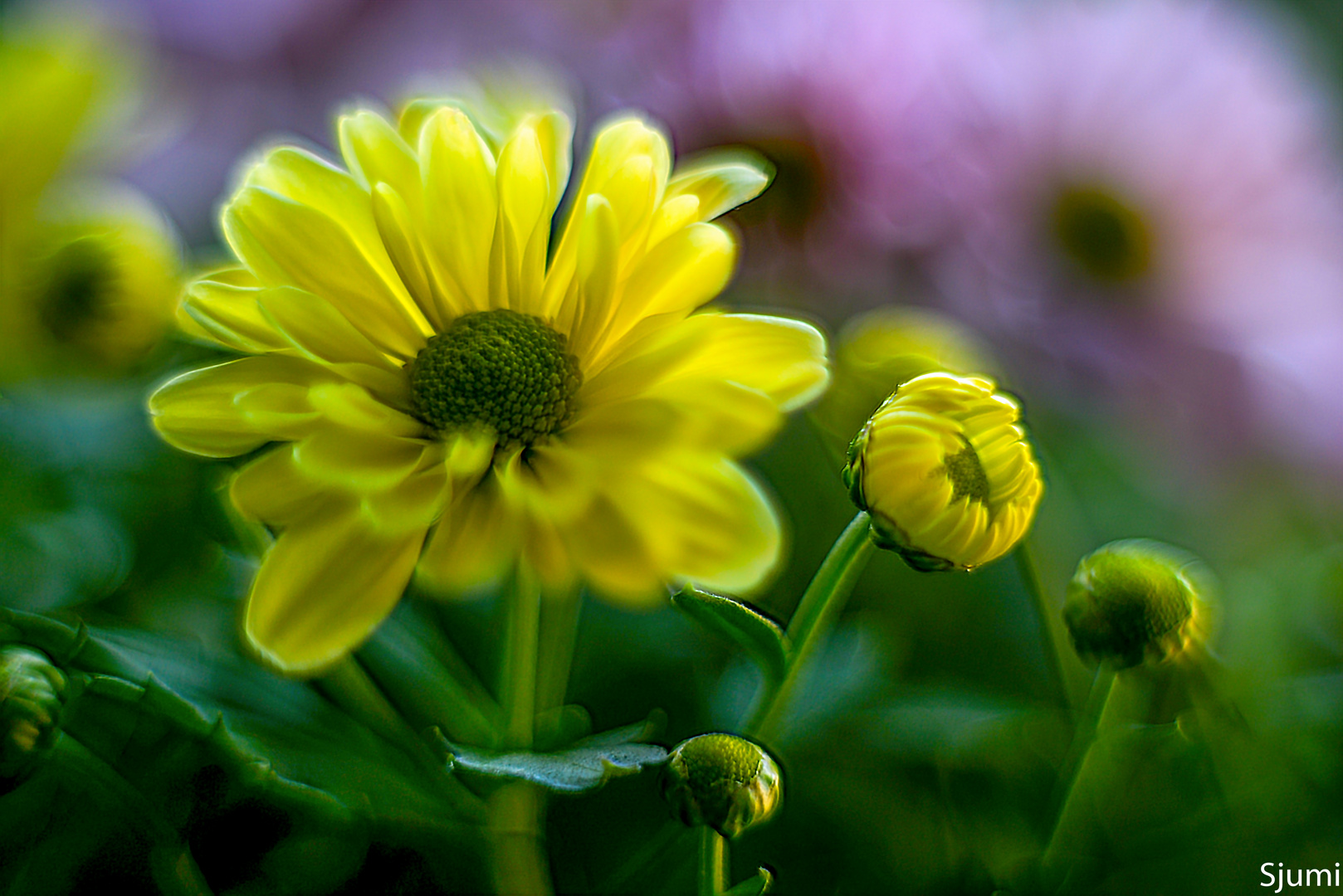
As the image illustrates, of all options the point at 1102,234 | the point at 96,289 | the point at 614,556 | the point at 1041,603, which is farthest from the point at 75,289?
the point at 1102,234

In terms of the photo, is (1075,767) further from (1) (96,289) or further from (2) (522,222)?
(1) (96,289)

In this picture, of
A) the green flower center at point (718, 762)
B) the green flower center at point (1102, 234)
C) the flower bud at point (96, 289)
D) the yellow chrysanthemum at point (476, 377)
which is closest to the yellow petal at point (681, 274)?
the yellow chrysanthemum at point (476, 377)

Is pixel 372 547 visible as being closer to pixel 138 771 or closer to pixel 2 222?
pixel 138 771

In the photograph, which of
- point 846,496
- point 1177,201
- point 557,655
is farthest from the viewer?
point 1177,201

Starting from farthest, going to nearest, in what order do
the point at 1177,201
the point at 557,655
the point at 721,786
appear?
the point at 1177,201
the point at 557,655
the point at 721,786

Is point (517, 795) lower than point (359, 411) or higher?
lower

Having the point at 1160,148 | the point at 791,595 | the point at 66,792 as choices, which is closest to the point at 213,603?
the point at 66,792

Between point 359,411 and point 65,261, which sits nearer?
point 359,411

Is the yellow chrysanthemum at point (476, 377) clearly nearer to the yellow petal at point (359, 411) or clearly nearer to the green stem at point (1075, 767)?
the yellow petal at point (359, 411)
